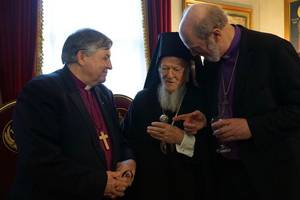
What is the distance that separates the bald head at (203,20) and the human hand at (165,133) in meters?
0.54

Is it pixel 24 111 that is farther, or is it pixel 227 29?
pixel 227 29

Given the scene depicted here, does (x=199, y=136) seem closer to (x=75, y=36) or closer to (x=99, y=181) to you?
(x=99, y=181)

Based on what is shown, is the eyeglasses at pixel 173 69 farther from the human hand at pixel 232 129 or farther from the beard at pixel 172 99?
the human hand at pixel 232 129

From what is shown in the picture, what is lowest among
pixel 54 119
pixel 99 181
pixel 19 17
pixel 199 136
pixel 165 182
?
pixel 165 182

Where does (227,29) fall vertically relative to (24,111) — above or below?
above

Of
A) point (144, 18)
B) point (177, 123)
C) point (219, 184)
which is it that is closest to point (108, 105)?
point (177, 123)

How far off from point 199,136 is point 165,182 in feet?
1.20

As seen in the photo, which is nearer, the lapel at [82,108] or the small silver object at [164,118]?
the lapel at [82,108]

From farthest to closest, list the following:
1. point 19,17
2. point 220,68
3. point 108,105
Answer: point 19,17 → point 108,105 → point 220,68

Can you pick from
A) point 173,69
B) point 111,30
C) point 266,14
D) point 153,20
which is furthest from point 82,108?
point 266,14

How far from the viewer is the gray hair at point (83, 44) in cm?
204

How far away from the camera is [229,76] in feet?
6.90

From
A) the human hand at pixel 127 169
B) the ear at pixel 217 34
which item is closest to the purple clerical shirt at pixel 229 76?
the ear at pixel 217 34

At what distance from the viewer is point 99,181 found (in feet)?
6.17
